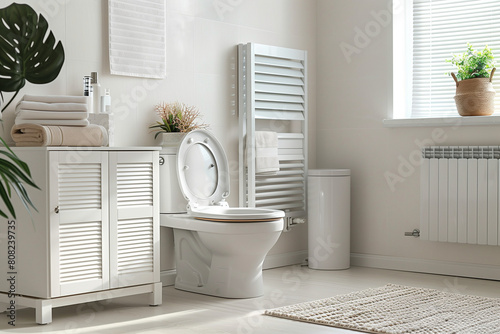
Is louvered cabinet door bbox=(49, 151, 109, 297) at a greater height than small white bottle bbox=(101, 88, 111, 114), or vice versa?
small white bottle bbox=(101, 88, 111, 114)

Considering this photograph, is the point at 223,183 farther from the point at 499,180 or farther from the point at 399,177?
the point at 499,180

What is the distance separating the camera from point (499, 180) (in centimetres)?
381

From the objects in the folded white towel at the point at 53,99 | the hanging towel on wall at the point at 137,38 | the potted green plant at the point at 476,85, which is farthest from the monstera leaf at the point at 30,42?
the potted green plant at the point at 476,85

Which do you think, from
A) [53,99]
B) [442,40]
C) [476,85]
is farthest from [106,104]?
[442,40]

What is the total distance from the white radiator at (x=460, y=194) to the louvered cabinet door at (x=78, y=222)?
203 centimetres

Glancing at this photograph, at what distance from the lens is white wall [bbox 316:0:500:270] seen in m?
4.26

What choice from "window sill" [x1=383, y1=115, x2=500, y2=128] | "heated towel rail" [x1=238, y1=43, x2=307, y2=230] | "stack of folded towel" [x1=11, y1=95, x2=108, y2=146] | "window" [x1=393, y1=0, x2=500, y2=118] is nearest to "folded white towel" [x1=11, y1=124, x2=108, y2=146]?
"stack of folded towel" [x1=11, y1=95, x2=108, y2=146]

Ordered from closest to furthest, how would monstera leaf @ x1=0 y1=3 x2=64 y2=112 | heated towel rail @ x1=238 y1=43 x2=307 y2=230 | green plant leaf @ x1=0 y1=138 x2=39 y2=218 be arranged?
green plant leaf @ x1=0 y1=138 x2=39 y2=218 < monstera leaf @ x1=0 y1=3 x2=64 y2=112 < heated towel rail @ x1=238 y1=43 x2=307 y2=230

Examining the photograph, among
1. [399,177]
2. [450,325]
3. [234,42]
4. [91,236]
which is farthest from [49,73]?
[399,177]

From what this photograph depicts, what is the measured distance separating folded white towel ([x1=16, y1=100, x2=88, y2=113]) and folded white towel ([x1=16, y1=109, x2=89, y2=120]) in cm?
1

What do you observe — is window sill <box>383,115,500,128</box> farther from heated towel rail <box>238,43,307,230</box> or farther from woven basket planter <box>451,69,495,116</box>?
heated towel rail <box>238,43,307,230</box>

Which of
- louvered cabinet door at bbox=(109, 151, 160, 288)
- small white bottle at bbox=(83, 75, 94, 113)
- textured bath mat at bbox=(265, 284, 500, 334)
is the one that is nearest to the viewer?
textured bath mat at bbox=(265, 284, 500, 334)

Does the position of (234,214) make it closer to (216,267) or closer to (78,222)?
(216,267)

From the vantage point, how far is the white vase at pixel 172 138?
362 cm
